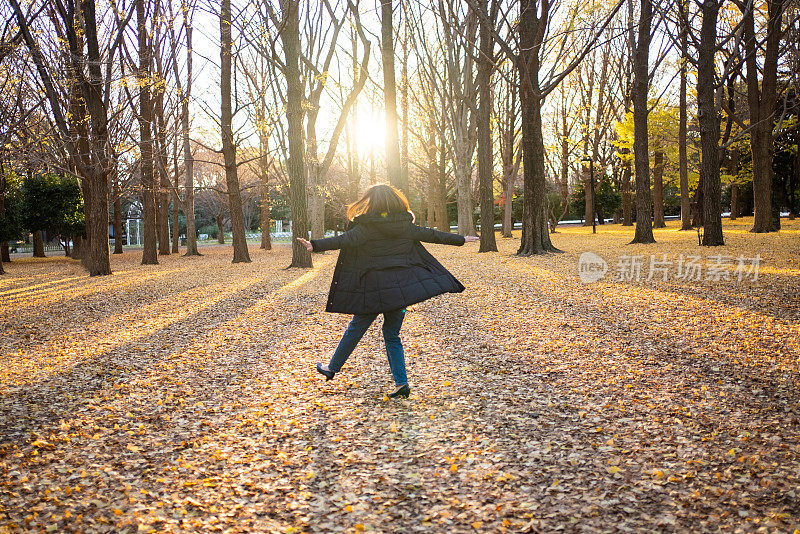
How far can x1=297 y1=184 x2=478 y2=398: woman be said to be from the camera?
14.6 feet

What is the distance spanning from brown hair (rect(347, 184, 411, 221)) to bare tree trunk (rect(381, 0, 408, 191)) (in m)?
10.6

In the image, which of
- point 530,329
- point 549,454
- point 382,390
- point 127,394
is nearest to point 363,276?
point 382,390

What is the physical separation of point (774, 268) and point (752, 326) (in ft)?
16.4

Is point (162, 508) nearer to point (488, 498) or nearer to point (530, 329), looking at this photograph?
point (488, 498)

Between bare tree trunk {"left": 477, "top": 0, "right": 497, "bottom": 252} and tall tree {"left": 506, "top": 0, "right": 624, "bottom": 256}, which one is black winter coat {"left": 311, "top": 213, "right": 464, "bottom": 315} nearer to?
tall tree {"left": 506, "top": 0, "right": 624, "bottom": 256}

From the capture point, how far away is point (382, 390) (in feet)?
16.7

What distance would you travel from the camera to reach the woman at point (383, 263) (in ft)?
14.6

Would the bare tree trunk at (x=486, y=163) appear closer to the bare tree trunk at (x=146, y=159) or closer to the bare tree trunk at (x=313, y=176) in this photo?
the bare tree trunk at (x=313, y=176)

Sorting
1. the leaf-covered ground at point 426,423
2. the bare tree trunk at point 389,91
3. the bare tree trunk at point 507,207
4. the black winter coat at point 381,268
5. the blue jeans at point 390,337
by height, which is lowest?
the leaf-covered ground at point 426,423

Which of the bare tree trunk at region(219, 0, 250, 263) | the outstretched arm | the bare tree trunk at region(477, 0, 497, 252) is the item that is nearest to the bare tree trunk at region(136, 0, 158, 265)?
the bare tree trunk at region(219, 0, 250, 263)

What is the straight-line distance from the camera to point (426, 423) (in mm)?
4250

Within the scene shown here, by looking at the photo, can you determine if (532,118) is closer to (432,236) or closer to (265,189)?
(432,236)

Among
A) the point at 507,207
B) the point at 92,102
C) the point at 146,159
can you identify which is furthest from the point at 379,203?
the point at 507,207

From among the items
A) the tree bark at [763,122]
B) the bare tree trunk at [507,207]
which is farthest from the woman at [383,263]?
the bare tree trunk at [507,207]
